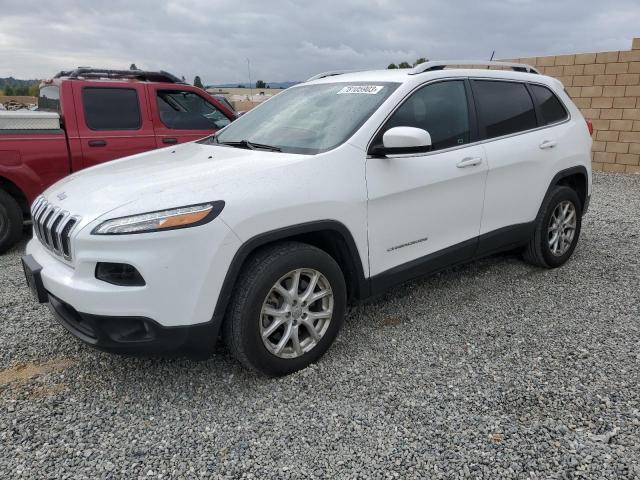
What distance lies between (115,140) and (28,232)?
1.73 meters

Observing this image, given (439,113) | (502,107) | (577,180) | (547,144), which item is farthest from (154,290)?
(577,180)

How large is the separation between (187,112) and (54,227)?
3.82 meters

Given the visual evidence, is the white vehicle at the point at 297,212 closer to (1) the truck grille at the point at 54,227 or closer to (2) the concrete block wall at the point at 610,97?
(1) the truck grille at the point at 54,227

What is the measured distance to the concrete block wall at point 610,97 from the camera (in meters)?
9.42

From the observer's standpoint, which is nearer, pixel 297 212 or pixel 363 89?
pixel 297 212

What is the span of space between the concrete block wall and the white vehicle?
6.52 metres

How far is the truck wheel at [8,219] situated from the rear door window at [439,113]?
4117mm

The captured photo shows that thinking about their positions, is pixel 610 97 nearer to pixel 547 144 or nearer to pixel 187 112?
pixel 547 144

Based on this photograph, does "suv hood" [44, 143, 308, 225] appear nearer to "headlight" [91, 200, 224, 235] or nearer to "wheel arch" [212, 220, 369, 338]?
"headlight" [91, 200, 224, 235]

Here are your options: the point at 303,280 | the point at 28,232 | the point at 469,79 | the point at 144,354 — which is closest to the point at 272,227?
the point at 303,280

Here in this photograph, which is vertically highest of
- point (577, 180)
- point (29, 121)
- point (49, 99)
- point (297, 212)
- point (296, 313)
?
point (49, 99)

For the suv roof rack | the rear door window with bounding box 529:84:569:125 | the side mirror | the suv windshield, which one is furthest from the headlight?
the suv roof rack

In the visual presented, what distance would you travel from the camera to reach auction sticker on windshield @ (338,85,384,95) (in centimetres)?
342

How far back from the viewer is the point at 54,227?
274 centimetres
